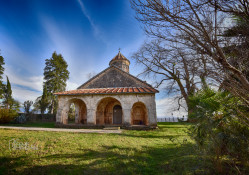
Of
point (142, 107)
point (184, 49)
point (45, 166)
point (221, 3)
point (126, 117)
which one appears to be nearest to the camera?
point (221, 3)

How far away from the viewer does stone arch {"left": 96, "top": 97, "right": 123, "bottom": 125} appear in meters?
14.4

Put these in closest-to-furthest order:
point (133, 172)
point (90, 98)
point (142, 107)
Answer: point (133, 172) → point (90, 98) → point (142, 107)

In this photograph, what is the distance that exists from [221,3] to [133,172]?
430cm

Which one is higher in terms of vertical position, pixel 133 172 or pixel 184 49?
pixel 184 49

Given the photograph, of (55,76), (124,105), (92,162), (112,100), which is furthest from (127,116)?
(55,76)

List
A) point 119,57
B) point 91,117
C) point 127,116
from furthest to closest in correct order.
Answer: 1. point 119,57
2. point 91,117
3. point 127,116

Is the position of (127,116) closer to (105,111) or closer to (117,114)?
(117,114)

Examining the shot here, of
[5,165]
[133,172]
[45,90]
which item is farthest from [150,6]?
[45,90]

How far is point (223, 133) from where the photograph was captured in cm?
A: 271

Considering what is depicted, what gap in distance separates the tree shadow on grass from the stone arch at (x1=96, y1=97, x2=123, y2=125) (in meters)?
10.1

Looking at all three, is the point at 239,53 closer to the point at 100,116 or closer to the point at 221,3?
the point at 221,3

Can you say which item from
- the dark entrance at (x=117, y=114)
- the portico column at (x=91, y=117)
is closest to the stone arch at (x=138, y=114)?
the dark entrance at (x=117, y=114)

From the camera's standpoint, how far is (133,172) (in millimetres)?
3100

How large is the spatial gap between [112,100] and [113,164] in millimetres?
11188
